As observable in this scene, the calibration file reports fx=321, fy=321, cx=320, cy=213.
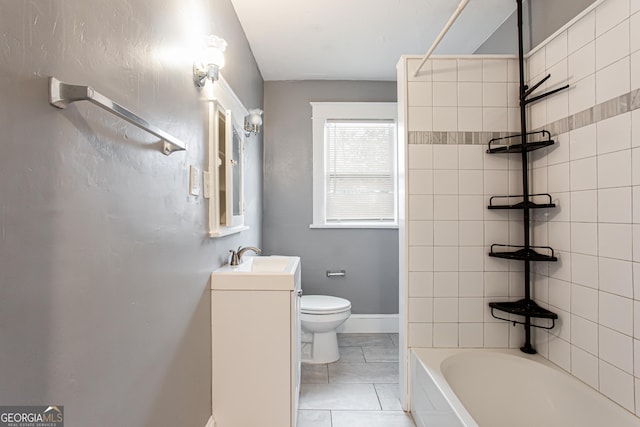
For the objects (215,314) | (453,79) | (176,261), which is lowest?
(215,314)

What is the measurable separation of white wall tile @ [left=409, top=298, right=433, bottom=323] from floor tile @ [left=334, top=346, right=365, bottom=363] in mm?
873

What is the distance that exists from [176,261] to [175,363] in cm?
38

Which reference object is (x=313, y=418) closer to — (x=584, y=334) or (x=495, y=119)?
(x=584, y=334)

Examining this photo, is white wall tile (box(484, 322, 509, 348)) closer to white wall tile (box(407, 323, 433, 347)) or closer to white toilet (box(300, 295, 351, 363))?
white wall tile (box(407, 323, 433, 347))

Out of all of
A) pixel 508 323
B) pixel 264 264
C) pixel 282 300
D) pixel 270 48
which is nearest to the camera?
pixel 282 300

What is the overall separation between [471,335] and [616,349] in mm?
716

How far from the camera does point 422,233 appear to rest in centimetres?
197

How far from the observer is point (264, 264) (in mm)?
2133

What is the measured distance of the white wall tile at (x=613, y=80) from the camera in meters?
1.29

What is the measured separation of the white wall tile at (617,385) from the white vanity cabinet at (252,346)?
1385 mm

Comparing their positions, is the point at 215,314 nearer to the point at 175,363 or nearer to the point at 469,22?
the point at 175,363

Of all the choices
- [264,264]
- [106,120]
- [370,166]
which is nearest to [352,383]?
[264,264]

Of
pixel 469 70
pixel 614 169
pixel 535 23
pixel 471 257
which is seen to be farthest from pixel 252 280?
pixel 535 23

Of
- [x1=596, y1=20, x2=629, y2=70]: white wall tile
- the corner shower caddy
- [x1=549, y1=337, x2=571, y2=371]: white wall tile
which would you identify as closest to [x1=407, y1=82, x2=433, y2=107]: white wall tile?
the corner shower caddy
